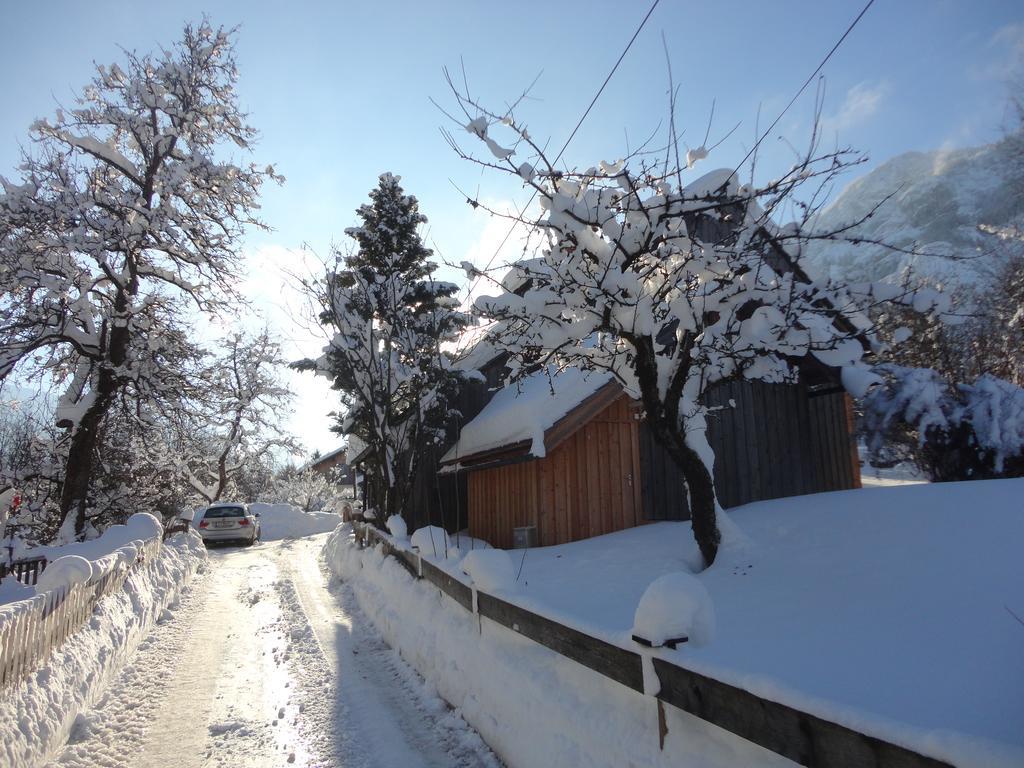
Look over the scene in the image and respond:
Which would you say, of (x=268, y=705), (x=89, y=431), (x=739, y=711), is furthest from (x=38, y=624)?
(x=89, y=431)

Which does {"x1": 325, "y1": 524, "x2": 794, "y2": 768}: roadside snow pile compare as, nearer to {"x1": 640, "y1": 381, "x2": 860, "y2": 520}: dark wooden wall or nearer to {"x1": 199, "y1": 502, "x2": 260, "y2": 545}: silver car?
{"x1": 640, "y1": 381, "x2": 860, "y2": 520}: dark wooden wall

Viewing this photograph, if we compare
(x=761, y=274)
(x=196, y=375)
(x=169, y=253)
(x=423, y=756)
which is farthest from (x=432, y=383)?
(x=423, y=756)

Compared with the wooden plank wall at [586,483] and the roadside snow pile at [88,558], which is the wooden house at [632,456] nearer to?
the wooden plank wall at [586,483]

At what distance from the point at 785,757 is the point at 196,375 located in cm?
1452

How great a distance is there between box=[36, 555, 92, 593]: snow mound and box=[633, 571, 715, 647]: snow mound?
17.7 ft

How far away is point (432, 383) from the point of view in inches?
523

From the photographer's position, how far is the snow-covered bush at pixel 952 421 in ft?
28.4

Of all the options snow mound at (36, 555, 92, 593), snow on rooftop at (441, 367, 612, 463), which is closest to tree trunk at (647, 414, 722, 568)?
snow on rooftop at (441, 367, 612, 463)

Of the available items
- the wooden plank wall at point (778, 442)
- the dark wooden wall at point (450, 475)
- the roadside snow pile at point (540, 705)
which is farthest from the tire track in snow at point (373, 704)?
the wooden plank wall at point (778, 442)

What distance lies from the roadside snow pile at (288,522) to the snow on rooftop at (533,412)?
18.6 m

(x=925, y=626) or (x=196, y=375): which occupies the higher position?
(x=196, y=375)

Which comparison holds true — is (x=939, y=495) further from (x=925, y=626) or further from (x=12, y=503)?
(x=12, y=503)

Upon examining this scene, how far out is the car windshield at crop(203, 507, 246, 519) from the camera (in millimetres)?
20178

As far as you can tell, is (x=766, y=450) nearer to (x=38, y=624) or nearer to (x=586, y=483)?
(x=586, y=483)
